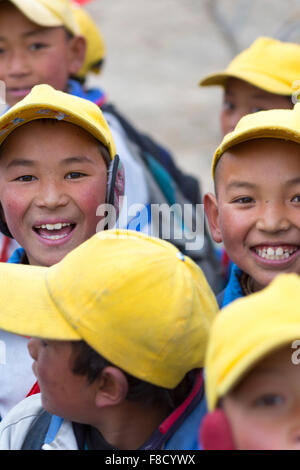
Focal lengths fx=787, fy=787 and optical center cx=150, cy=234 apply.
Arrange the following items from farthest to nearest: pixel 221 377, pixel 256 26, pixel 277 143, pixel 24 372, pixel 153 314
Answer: pixel 256 26
pixel 24 372
pixel 277 143
pixel 153 314
pixel 221 377

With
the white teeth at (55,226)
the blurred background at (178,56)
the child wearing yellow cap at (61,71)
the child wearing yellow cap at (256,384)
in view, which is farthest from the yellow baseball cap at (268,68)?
the blurred background at (178,56)

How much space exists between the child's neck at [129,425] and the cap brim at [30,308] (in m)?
0.20

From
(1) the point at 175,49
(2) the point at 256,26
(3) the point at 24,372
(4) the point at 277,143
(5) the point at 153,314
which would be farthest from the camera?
(1) the point at 175,49

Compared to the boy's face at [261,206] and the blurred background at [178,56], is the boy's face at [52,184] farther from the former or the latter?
the blurred background at [178,56]

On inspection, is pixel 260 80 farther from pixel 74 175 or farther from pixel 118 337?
pixel 118 337

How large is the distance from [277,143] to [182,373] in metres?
0.68

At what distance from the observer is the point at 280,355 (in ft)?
4.07

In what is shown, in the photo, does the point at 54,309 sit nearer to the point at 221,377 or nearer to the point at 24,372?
the point at 221,377

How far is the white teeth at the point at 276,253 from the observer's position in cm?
195

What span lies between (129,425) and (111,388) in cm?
10

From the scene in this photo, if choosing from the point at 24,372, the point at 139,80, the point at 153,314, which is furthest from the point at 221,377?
the point at 139,80

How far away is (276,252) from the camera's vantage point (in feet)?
6.41

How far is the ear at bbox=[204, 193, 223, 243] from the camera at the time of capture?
7.02 feet

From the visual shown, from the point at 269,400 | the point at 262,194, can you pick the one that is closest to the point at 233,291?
the point at 262,194
